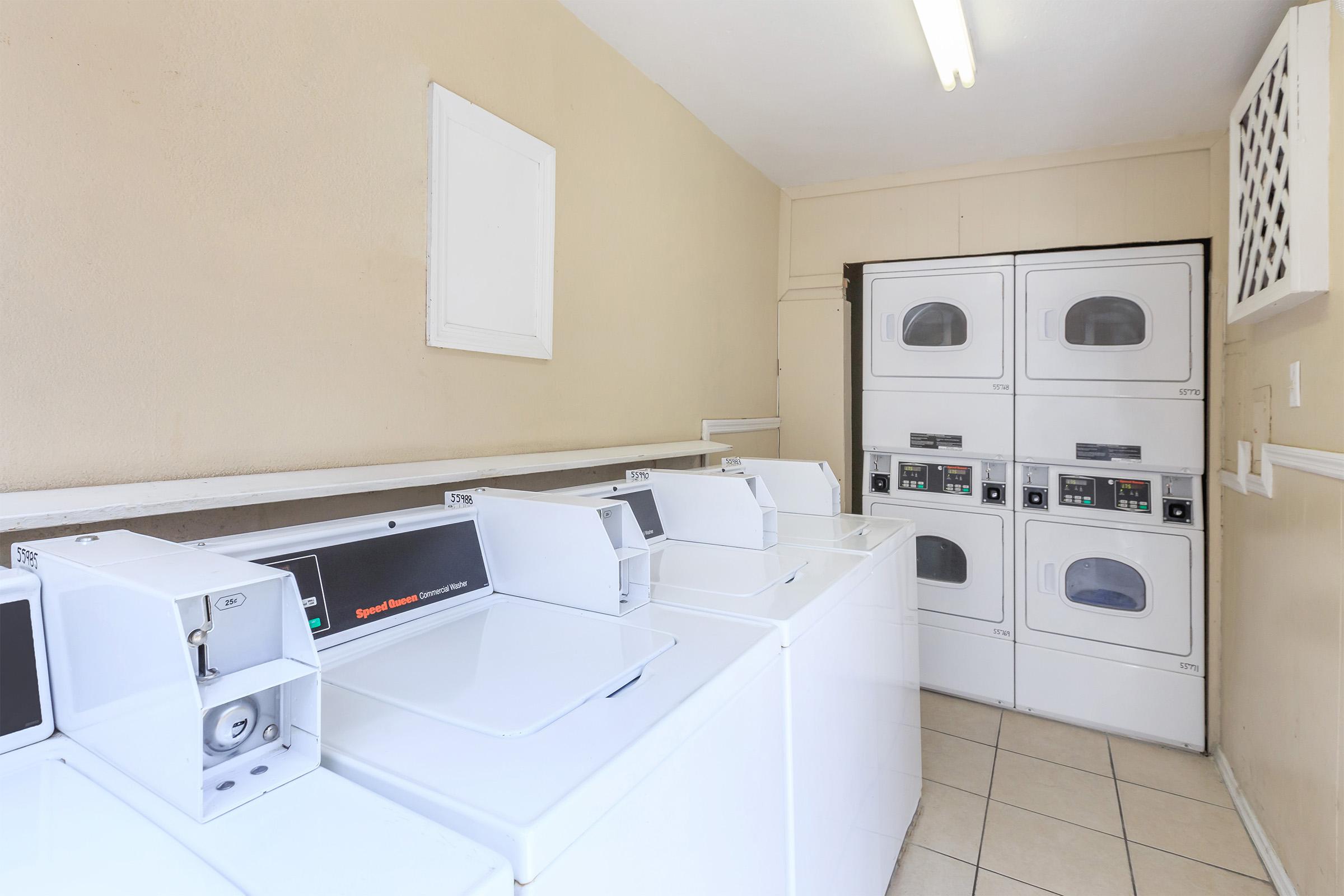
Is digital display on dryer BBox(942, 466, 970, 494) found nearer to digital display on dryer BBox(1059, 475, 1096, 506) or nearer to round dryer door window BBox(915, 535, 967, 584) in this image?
round dryer door window BBox(915, 535, 967, 584)

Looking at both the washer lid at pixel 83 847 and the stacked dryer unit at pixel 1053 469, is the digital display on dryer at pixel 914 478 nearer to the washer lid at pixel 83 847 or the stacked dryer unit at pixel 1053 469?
the stacked dryer unit at pixel 1053 469

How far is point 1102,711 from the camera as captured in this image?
2.94 metres

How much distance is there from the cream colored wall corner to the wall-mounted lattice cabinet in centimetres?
70

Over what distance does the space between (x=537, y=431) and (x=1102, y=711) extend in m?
2.81

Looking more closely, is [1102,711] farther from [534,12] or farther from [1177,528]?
[534,12]

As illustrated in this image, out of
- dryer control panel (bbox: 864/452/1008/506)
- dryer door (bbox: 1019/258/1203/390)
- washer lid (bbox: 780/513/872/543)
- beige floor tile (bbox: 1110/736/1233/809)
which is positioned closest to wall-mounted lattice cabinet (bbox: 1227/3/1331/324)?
dryer door (bbox: 1019/258/1203/390)

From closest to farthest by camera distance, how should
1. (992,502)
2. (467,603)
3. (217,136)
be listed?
(217,136) → (467,603) → (992,502)

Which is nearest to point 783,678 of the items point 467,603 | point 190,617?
point 467,603

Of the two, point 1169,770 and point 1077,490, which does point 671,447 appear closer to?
point 1077,490

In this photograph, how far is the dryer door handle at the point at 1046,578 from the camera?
306cm

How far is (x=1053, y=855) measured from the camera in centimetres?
216

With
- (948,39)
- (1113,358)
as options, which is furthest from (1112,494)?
(948,39)

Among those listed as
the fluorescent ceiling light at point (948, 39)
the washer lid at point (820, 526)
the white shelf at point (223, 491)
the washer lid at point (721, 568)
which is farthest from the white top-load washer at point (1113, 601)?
the white shelf at point (223, 491)

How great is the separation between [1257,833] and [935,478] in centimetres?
170
